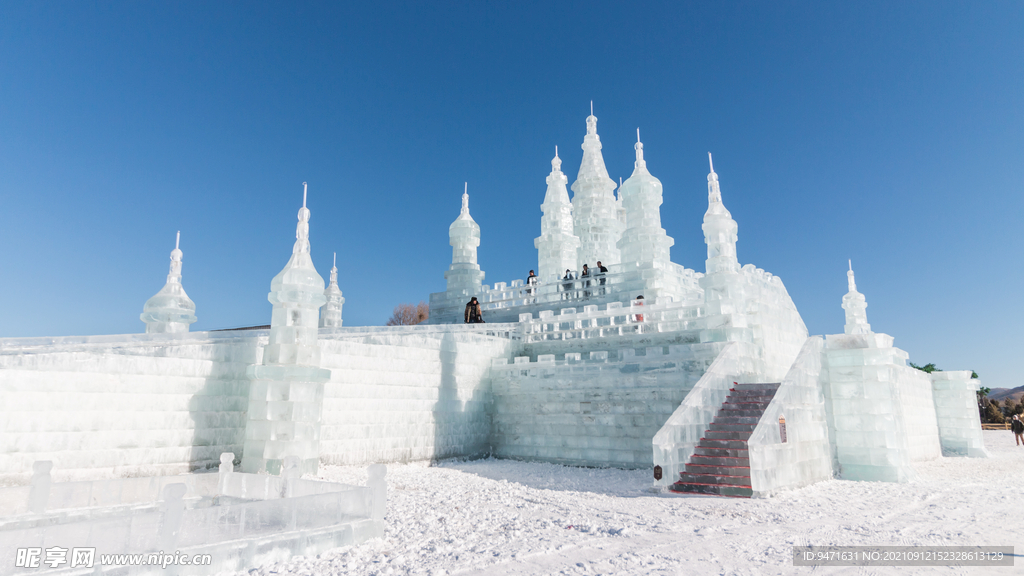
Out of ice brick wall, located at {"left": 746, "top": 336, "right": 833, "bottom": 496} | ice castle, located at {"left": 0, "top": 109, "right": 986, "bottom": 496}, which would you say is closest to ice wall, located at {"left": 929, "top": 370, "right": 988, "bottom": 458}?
ice castle, located at {"left": 0, "top": 109, "right": 986, "bottom": 496}

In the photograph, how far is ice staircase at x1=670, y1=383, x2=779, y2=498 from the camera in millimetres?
11227

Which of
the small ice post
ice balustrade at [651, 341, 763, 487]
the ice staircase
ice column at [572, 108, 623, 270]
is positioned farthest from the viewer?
ice column at [572, 108, 623, 270]

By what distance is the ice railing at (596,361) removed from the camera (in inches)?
620

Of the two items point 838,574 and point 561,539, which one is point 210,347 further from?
point 838,574

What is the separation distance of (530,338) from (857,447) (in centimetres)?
1068

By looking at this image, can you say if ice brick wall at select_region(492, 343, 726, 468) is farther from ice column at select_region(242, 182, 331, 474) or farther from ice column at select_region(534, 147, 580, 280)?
ice column at select_region(534, 147, 580, 280)

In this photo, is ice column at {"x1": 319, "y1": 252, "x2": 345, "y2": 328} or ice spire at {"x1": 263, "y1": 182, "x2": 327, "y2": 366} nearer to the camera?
ice spire at {"x1": 263, "y1": 182, "x2": 327, "y2": 366}

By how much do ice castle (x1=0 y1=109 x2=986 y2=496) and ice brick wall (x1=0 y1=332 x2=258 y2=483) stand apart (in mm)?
29

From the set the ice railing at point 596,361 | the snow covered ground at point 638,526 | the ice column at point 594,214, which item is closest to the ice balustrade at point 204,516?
the snow covered ground at point 638,526

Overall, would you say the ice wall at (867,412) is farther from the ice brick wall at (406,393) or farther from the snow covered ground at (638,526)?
the ice brick wall at (406,393)

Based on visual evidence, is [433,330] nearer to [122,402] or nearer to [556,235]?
[122,402]

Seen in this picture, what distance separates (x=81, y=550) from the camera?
5598 mm

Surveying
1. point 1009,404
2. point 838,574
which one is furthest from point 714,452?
point 1009,404

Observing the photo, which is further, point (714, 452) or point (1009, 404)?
point (1009, 404)
